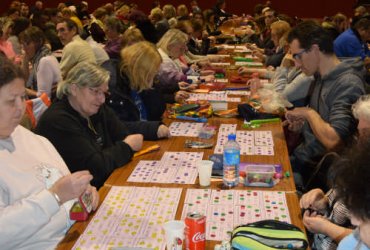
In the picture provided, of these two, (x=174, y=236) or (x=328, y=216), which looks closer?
(x=174, y=236)

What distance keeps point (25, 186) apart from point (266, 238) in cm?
94

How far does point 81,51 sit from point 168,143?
302cm

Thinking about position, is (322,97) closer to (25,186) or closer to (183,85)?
(183,85)

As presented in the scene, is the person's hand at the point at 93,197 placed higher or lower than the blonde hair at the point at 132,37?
higher

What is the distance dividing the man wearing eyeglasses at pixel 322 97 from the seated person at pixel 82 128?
1165 mm

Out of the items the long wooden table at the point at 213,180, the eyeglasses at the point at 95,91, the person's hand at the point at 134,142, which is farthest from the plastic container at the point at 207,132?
the eyeglasses at the point at 95,91

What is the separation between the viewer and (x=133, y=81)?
356 centimetres

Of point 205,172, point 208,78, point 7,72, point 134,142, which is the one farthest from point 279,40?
point 7,72

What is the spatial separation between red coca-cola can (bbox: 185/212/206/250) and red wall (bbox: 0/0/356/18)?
49.0 ft

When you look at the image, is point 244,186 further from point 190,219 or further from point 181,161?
point 190,219

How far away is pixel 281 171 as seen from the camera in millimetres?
2545

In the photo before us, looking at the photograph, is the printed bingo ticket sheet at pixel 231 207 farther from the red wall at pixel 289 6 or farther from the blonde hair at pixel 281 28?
the red wall at pixel 289 6

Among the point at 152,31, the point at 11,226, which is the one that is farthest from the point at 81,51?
the point at 11,226

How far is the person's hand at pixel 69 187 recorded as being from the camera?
185cm
